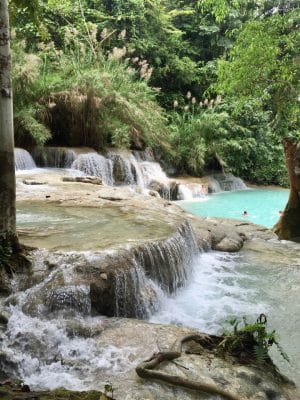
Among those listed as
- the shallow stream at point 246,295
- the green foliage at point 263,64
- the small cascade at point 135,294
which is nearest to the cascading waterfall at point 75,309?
the small cascade at point 135,294

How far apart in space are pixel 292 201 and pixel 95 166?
17.4ft

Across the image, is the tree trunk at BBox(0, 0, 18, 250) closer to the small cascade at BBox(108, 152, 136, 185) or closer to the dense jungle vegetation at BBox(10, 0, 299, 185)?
the dense jungle vegetation at BBox(10, 0, 299, 185)

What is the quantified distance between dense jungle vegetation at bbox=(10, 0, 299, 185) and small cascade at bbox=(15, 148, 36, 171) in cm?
49

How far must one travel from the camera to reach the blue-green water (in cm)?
1169

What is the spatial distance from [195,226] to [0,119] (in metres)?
4.80

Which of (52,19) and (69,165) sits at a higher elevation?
(52,19)

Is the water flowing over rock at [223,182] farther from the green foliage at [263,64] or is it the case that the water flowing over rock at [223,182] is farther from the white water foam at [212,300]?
the white water foam at [212,300]

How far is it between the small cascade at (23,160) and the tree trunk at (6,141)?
7.12 m

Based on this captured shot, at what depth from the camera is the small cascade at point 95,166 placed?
11.4 m

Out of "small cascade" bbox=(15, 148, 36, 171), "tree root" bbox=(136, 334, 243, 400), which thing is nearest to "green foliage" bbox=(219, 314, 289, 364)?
"tree root" bbox=(136, 334, 243, 400)

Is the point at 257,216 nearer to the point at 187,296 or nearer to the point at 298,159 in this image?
the point at 298,159

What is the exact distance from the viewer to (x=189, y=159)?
14.9m

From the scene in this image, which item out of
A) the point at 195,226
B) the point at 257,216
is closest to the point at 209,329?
the point at 195,226

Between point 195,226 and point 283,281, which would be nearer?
point 283,281
